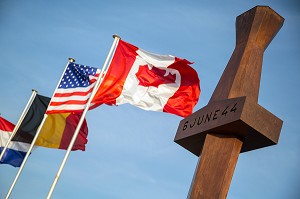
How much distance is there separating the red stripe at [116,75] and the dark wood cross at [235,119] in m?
7.96

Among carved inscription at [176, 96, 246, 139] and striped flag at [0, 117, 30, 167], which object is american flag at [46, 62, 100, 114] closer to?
striped flag at [0, 117, 30, 167]

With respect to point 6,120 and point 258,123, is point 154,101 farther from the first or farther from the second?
point 6,120

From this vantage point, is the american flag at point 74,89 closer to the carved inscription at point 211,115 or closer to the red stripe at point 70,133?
the red stripe at point 70,133

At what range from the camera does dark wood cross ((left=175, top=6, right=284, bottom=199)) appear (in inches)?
159

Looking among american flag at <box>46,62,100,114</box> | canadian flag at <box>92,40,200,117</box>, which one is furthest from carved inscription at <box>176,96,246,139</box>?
american flag at <box>46,62,100,114</box>

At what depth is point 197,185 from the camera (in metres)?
4.13

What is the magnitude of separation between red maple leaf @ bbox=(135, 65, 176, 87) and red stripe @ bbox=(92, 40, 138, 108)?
17.9 inches

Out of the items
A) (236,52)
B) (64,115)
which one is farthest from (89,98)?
(236,52)

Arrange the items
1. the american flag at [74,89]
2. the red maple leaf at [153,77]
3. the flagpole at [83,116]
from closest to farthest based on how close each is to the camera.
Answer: the flagpole at [83,116] → the red maple leaf at [153,77] → the american flag at [74,89]

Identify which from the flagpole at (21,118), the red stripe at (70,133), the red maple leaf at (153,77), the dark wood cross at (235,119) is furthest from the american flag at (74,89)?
the dark wood cross at (235,119)

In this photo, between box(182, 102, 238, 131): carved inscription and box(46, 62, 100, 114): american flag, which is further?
box(46, 62, 100, 114): american flag

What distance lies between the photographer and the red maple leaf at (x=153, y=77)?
1320 centimetres

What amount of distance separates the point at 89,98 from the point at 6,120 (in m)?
9.90

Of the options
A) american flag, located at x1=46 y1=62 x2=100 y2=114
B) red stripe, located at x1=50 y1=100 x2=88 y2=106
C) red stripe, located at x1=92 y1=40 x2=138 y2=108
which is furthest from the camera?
american flag, located at x1=46 y1=62 x2=100 y2=114
